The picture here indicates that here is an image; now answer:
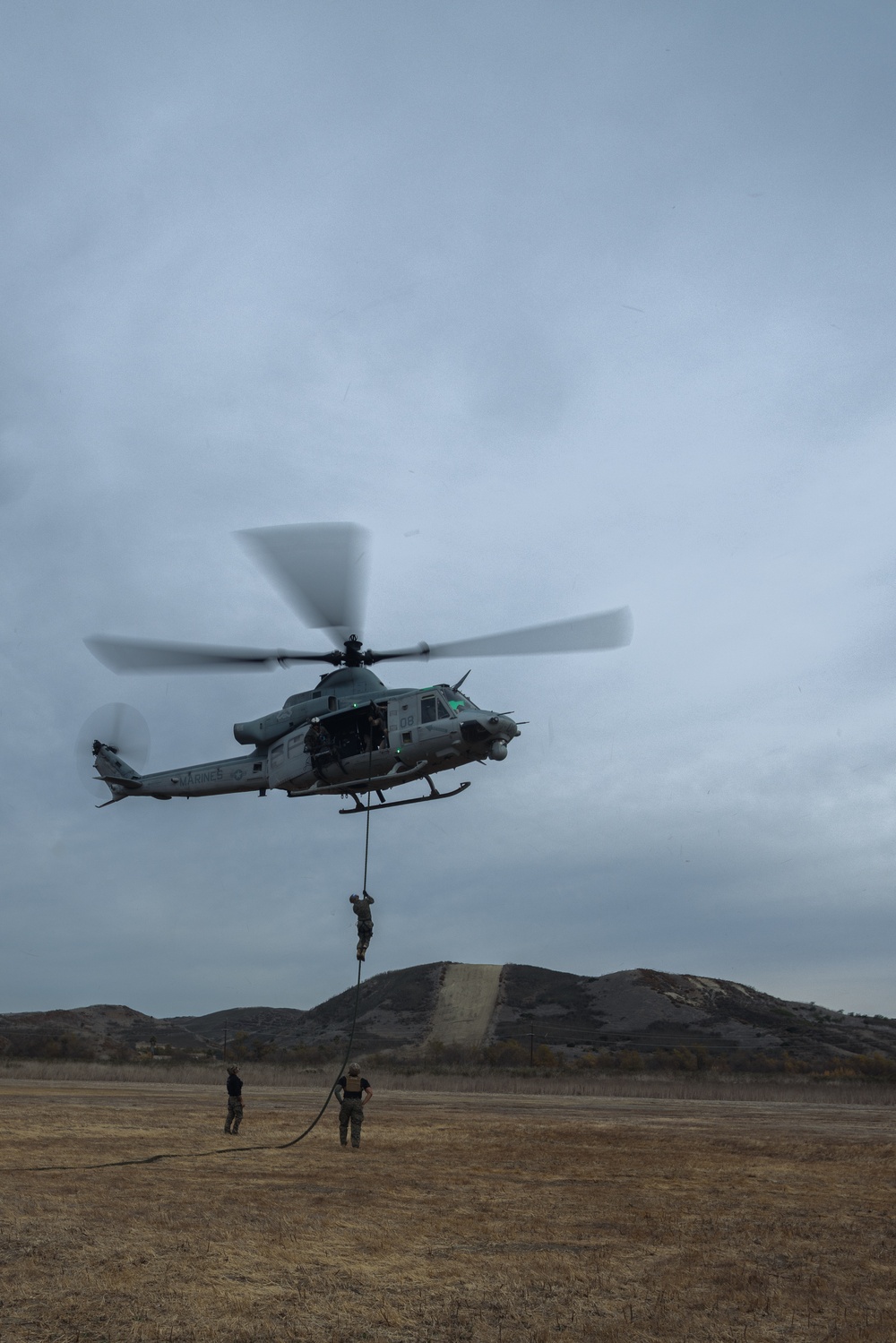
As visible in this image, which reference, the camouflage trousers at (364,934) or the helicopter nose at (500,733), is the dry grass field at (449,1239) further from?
the helicopter nose at (500,733)

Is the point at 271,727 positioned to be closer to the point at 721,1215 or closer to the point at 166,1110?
the point at 166,1110

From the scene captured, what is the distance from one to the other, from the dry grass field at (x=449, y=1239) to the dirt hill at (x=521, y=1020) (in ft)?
176

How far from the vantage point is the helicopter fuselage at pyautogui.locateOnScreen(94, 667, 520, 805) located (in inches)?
928

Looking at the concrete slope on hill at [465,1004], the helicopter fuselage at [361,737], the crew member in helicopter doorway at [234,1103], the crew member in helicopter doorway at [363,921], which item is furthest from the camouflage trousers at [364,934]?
the concrete slope on hill at [465,1004]

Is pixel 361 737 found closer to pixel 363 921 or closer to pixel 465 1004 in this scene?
pixel 363 921

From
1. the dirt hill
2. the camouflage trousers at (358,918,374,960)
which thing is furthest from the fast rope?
the dirt hill

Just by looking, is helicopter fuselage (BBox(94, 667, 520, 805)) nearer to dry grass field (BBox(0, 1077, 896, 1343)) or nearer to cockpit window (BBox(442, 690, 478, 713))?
cockpit window (BBox(442, 690, 478, 713))

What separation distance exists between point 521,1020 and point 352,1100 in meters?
68.8

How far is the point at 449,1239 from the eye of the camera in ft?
40.9

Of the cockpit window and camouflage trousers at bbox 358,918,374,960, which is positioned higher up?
the cockpit window

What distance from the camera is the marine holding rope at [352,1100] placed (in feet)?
67.0

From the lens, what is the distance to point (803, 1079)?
54688 mm

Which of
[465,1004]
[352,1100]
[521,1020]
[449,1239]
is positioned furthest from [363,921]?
[465,1004]

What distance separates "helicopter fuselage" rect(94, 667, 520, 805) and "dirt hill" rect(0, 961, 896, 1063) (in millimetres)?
51430
